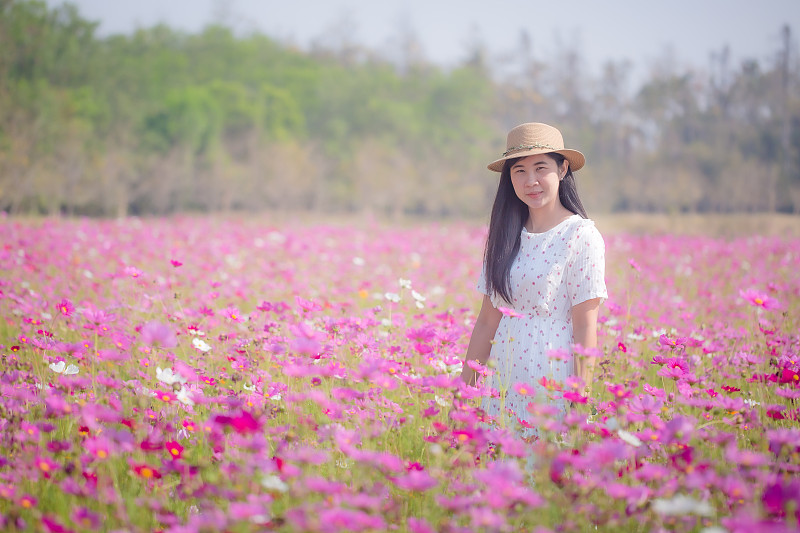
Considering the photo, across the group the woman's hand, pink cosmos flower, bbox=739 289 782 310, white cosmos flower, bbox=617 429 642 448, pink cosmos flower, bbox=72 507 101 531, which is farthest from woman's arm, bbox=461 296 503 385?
pink cosmos flower, bbox=72 507 101 531

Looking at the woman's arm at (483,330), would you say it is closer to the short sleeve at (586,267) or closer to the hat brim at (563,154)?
the short sleeve at (586,267)

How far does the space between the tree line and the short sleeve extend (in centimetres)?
1546

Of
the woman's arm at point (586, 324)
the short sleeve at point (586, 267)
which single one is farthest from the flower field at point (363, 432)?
the short sleeve at point (586, 267)

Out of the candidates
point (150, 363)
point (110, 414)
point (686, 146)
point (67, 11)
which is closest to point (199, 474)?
point (110, 414)

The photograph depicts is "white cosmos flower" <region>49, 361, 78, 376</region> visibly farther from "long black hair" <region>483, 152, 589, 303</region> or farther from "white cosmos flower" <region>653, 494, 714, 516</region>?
"white cosmos flower" <region>653, 494, 714, 516</region>

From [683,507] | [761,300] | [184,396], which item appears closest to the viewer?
[683,507]

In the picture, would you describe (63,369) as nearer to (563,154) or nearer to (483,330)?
(483,330)

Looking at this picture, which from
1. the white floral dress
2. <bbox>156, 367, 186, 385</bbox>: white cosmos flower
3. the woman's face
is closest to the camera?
<bbox>156, 367, 186, 385</bbox>: white cosmos flower

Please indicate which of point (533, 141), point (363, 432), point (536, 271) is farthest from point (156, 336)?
point (533, 141)

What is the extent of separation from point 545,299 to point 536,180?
438 millimetres

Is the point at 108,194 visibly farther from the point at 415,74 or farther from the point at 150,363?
the point at 415,74

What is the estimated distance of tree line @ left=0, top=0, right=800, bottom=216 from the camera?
60.4 ft

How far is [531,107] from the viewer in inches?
1537

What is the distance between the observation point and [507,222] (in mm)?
2293
